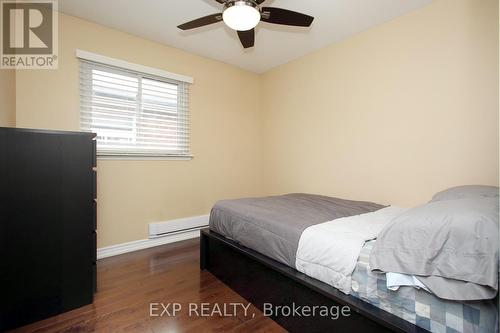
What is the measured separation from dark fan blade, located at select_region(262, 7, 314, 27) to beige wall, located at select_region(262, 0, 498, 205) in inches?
43.7

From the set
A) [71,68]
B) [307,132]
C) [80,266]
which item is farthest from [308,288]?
[71,68]

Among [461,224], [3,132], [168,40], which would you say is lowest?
[461,224]

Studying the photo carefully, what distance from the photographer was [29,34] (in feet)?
7.43

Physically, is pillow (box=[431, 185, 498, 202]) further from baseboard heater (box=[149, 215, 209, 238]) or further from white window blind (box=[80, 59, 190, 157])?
white window blind (box=[80, 59, 190, 157])

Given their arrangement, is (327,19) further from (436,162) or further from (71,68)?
(71,68)

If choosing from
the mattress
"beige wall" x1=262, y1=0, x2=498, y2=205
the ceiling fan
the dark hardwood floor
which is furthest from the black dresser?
"beige wall" x1=262, y1=0, x2=498, y2=205

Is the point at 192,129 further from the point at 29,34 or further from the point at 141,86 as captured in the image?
the point at 29,34

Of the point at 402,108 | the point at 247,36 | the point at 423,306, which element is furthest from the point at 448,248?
the point at 247,36

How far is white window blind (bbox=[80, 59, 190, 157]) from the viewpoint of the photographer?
2.57 metres

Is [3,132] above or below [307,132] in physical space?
below

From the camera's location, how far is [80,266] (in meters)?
1.69

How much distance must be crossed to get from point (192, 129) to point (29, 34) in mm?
1800

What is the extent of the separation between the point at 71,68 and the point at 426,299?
10.8 feet

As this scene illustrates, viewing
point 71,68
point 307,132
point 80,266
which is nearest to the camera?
point 80,266
